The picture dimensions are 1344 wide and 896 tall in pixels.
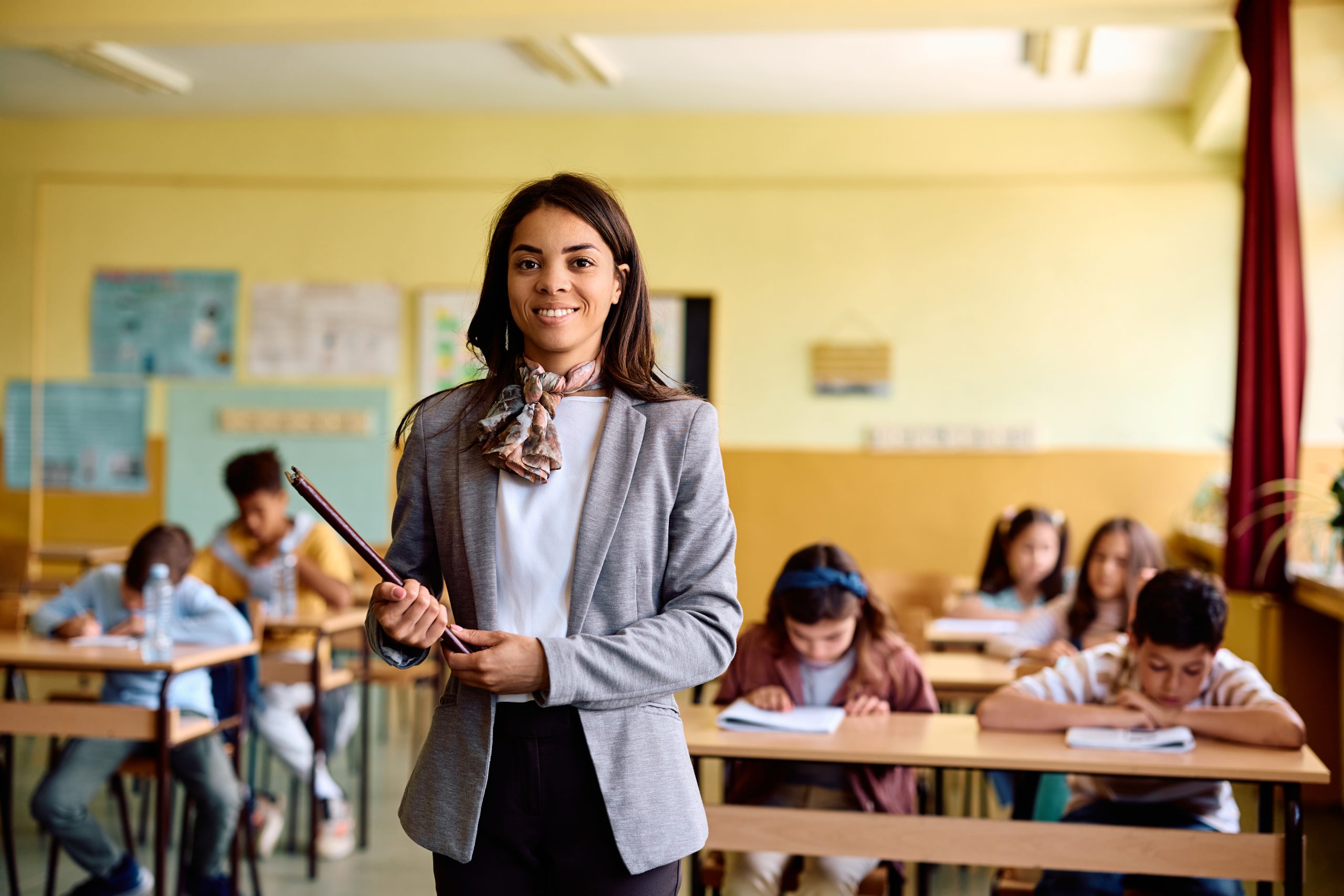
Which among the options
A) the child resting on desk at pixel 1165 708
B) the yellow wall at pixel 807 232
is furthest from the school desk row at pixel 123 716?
the yellow wall at pixel 807 232

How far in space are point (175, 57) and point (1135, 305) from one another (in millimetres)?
4899

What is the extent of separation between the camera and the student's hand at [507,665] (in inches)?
42.8

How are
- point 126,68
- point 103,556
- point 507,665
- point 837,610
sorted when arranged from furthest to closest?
point 103,556, point 126,68, point 837,610, point 507,665

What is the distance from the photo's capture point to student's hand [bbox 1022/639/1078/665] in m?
3.34

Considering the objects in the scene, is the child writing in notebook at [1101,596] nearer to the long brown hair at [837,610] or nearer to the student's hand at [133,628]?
the long brown hair at [837,610]

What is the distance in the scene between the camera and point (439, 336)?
22.6 ft

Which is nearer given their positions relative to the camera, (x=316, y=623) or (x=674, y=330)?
(x=316, y=623)

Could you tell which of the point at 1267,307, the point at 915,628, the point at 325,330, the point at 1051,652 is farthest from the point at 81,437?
the point at 1267,307

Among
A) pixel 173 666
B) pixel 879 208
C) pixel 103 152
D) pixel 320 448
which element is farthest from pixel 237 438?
pixel 173 666

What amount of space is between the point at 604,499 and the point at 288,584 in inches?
128

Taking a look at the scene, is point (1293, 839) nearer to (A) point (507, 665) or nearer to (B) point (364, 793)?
(A) point (507, 665)

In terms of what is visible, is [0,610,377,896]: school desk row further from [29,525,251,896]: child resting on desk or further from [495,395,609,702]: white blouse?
[495,395,609,702]: white blouse

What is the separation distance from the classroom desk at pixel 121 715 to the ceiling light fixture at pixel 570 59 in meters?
3.42

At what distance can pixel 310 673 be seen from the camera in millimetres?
3539
